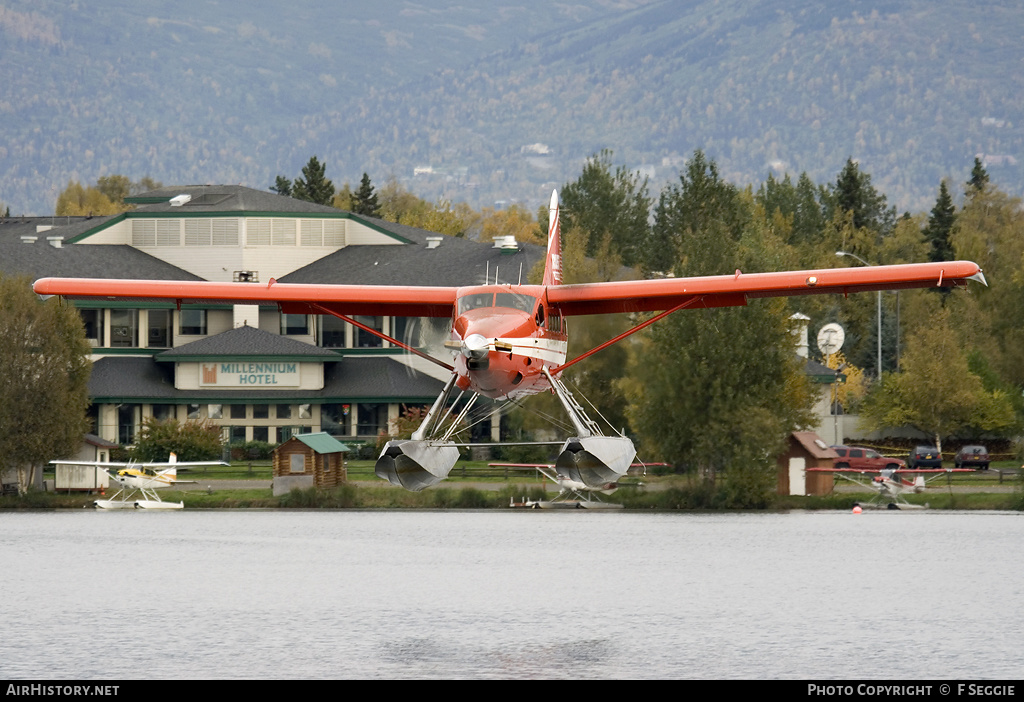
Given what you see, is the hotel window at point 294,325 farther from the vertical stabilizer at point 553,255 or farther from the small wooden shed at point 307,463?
the vertical stabilizer at point 553,255

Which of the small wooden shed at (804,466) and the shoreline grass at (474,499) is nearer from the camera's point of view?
the shoreline grass at (474,499)

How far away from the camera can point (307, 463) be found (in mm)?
66500

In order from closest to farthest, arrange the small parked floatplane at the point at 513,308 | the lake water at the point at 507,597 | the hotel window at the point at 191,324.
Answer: the small parked floatplane at the point at 513,308 < the lake water at the point at 507,597 < the hotel window at the point at 191,324

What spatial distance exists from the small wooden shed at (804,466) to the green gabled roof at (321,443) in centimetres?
1894

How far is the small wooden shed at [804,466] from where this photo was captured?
66.4m

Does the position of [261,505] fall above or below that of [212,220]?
below

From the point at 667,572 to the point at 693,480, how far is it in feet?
13.2

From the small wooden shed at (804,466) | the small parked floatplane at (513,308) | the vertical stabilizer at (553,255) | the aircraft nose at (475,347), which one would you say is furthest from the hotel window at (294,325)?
the aircraft nose at (475,347)

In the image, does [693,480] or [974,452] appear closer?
[693,480]

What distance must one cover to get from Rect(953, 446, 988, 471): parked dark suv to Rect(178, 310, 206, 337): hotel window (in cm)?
3779

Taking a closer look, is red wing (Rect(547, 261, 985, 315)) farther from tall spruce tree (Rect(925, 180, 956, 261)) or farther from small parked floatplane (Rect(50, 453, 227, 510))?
tall spruce tree (Rect(925, 180, 956, 261))

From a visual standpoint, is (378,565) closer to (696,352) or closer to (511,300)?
(696,352)

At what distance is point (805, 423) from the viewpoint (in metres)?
65.4
